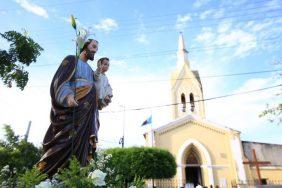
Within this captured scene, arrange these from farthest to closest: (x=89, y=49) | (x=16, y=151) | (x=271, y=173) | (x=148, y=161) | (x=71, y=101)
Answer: (x=271, y=173)
(x=148, y=161)
(x=16, y=151)
(x=89, y=49)
(x=71, y=101)

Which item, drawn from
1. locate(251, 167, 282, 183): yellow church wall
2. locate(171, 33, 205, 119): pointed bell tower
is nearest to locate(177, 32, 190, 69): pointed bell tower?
locate(171, 33, 205, 119): pointed bell tower

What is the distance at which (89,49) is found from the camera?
597 centimetres

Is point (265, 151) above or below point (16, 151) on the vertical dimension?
above

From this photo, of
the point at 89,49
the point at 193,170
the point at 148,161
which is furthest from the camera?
the point at 193,170

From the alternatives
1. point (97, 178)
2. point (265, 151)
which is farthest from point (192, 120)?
point (97, 178)

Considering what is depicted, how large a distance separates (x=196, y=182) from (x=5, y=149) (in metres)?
18.0

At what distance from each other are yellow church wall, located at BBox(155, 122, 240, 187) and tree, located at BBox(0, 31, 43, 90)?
1008 inches

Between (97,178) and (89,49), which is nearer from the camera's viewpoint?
(97,178)

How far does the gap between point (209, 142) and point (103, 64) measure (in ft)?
88.3

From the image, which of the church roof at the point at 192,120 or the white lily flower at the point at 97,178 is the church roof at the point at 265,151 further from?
the white lily flower at the point at 97,178

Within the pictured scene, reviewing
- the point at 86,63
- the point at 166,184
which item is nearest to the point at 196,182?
the point at 166,184

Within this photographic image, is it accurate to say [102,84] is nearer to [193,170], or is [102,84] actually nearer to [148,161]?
[148,161]

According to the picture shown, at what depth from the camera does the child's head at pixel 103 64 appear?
19.9ft

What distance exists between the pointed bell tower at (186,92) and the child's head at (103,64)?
28.6 metres
